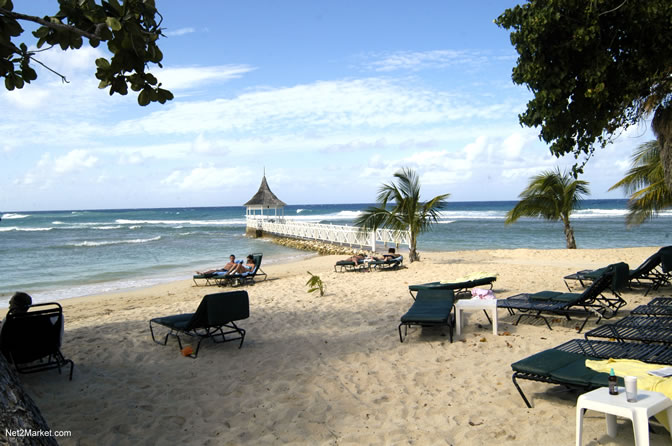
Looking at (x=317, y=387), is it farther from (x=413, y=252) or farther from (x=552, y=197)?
(x=552, y=197)

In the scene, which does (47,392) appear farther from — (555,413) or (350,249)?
(350,249)

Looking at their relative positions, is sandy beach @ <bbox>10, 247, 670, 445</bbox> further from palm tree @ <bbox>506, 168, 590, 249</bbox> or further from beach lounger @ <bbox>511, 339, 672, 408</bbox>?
palm tree @ <bbox>506, 168, 590, 249</bbox>

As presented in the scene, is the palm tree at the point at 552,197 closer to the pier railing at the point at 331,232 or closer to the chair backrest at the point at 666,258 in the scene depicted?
the pier railing at the point at 331,232

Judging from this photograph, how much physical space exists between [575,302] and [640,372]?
276cm

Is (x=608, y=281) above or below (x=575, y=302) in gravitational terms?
above

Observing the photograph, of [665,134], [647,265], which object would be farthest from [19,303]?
[647,265]

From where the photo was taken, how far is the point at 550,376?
3219 millimetres

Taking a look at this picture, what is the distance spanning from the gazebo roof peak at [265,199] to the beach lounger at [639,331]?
27.0 m

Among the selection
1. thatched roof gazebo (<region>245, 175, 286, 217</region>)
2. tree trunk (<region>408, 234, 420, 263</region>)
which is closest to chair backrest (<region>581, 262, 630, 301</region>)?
tree trunk (<region>408, 234, 420, 263</region>)

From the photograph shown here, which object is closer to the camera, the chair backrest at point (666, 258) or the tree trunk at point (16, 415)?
the tree trunk at point (16, 415)

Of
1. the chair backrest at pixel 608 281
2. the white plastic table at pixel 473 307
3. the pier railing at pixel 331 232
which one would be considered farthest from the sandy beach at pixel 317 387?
the pier railing at pixel 331 232

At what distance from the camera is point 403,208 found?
41.4ft

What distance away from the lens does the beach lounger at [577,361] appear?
3135mm

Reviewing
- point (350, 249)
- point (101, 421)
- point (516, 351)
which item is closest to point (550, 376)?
point (516, 351)
